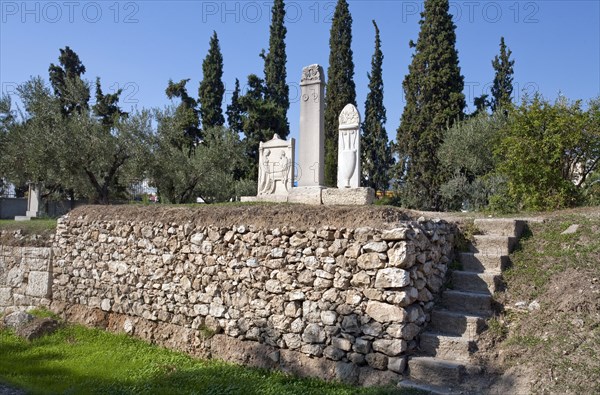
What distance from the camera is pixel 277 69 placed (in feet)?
91.5

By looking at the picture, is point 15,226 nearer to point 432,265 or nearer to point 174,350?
point 174,350

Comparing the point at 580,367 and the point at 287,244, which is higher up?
the point at 287,244

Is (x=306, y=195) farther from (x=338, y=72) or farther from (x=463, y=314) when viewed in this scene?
(x=338, y=72)

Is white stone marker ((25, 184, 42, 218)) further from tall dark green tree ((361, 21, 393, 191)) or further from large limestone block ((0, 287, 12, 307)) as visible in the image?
tall dark green tree ((361, 21, 393, 191))

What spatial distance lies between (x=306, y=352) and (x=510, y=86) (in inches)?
1027

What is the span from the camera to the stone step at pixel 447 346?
4.78 m

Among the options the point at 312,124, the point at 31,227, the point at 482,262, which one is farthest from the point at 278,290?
the point at 31,227

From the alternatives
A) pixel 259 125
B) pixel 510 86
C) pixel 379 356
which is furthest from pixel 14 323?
pixel 510 86

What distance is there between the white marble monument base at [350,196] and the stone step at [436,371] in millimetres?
4197

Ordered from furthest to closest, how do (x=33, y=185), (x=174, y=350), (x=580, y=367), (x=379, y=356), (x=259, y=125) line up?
(x=259, y=125)
(x=33, y=185)
(x=174, y=350)
(x=379, y=356)
(x=580, y=367)

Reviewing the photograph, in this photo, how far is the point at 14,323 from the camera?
8070 millimetres

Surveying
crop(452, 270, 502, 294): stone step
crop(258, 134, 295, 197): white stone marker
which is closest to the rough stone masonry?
crop(452, 270, 502, 294): stone step

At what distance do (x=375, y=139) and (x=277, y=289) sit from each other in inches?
901

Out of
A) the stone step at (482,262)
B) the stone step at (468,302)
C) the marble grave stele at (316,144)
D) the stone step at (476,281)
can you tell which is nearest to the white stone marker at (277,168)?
the marble grave stele at (316,144)
